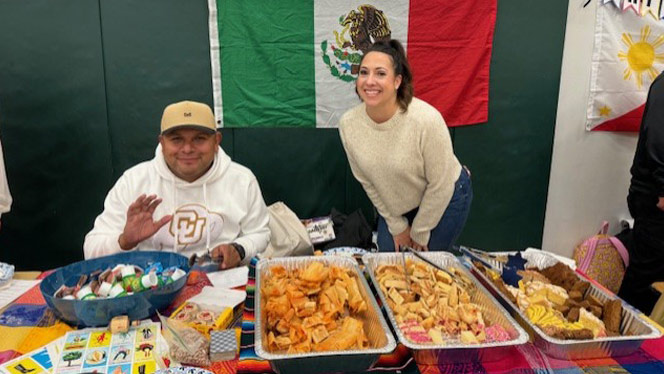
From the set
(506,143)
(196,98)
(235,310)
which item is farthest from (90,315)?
(506,143)

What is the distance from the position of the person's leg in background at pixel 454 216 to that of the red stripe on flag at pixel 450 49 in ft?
3.09

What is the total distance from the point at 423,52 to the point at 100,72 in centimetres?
214

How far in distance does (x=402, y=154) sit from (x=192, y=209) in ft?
3.27

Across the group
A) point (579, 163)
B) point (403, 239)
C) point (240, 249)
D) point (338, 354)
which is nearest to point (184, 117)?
point (240, 249)

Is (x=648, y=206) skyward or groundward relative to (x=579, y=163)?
groundward

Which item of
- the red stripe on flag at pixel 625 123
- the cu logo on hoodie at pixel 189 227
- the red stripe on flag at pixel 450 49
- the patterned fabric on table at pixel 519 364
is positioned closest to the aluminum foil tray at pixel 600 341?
the patterned fabric on table at pixel 519 364

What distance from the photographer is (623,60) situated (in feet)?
10.7

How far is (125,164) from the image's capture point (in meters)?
3.06

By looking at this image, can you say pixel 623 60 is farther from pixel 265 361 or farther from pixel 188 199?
pixel 265 361

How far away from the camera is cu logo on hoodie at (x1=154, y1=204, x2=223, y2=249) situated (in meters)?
1.88

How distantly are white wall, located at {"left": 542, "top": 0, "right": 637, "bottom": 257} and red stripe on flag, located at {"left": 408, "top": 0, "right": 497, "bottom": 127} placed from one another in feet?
2.22

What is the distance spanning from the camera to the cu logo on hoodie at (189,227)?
A: 6.15 ft

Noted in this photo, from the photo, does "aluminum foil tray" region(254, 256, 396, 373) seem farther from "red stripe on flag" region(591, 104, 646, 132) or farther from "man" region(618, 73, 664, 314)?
"red stripe on flag" region(591, 104, 646, 132)

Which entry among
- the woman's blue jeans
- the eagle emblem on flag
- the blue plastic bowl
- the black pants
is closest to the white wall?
the black pants
